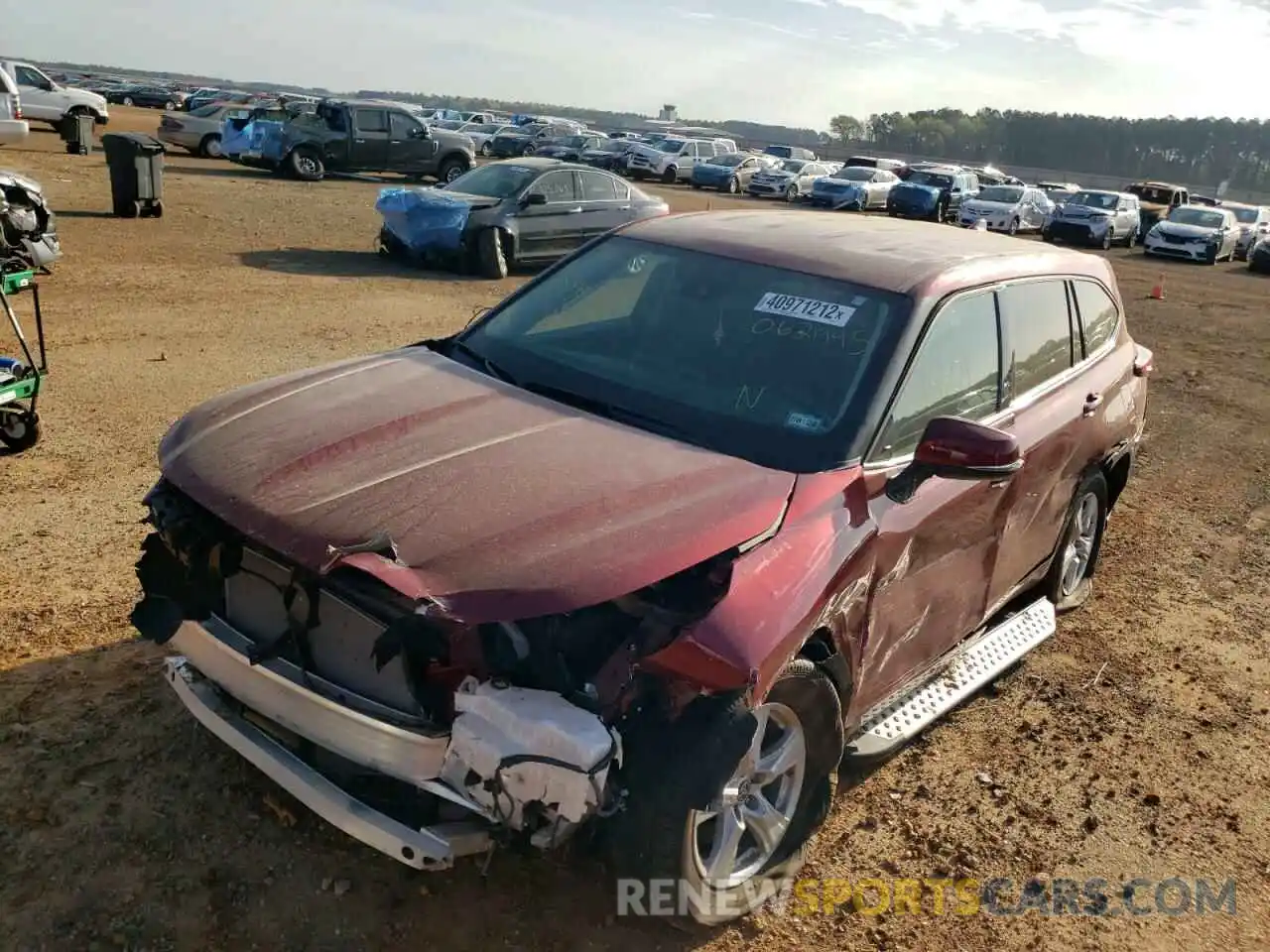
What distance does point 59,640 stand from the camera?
13.2 feet

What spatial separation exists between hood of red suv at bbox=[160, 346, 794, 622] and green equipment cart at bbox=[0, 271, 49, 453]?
279 cm

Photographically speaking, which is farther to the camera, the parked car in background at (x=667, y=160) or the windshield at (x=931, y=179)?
the parked car in background at (x=667, y=160)


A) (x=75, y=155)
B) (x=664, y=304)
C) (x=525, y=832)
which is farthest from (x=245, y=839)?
(x=75, y=155)

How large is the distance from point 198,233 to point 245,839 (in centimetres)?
1350

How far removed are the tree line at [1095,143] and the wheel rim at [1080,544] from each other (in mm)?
99114

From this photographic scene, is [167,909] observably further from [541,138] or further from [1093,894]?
[541,138]

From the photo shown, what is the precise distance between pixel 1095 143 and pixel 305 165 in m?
99.8

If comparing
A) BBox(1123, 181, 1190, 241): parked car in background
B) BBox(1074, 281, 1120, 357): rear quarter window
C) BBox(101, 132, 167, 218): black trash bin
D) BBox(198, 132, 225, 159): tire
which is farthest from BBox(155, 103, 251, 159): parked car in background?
BBox(1123, 181, 1190, 241): parked car in background

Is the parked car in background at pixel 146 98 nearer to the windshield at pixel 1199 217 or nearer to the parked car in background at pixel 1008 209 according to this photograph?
the parked car in background at pixel 1008 209

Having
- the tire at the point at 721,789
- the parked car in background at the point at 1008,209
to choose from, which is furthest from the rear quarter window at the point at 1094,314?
the parked car in background at the point at 1008,209

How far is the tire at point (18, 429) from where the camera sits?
5.85 metres

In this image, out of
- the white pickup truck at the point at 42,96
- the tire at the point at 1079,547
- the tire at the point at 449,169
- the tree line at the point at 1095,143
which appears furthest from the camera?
the tree line at the point at 1095,143

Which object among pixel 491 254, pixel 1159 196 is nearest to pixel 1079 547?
pixel 491 254

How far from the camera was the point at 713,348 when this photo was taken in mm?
3623
